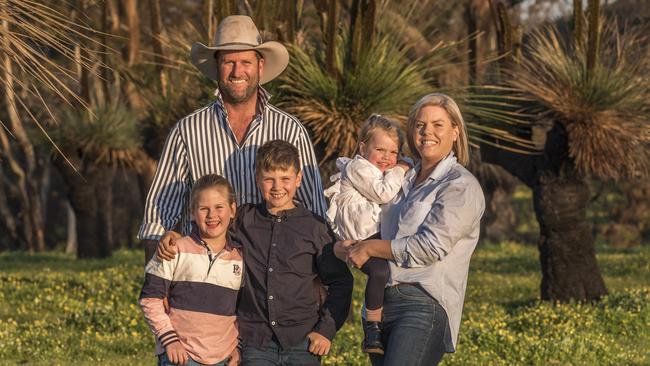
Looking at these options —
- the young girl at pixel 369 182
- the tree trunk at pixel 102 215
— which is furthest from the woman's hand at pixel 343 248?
the tree trunk at pixel 102 215

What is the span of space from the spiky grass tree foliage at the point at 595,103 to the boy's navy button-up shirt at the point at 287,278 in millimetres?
7461

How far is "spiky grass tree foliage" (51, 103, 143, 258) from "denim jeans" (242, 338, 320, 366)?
1359 cm

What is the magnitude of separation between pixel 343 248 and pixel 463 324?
24.3 ft

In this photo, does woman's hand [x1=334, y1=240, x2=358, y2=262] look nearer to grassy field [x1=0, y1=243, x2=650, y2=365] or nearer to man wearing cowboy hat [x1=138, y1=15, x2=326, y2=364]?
man wearing cowboy hat [x1=138, y1=15, x2=326, y2=364]

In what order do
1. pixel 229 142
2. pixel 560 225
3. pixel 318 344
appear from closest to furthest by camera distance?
1. pixel 318 344
2. pixel 229 142
3. pixel 560 225

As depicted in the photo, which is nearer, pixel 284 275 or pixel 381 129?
pixel 284 275

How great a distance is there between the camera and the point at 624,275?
19.8m

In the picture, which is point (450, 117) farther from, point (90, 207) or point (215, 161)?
point (90, 207)

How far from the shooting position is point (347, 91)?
1216 cm

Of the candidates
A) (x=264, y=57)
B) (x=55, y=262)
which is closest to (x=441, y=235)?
(x=264, y=57)

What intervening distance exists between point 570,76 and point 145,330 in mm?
5347

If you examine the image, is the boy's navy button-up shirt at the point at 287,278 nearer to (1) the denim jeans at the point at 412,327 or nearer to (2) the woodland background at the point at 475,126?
(1) the denim jeans at the point at 412,327

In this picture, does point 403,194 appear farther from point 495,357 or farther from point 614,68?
point 614,68

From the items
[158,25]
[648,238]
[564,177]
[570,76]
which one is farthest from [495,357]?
[648,238]
